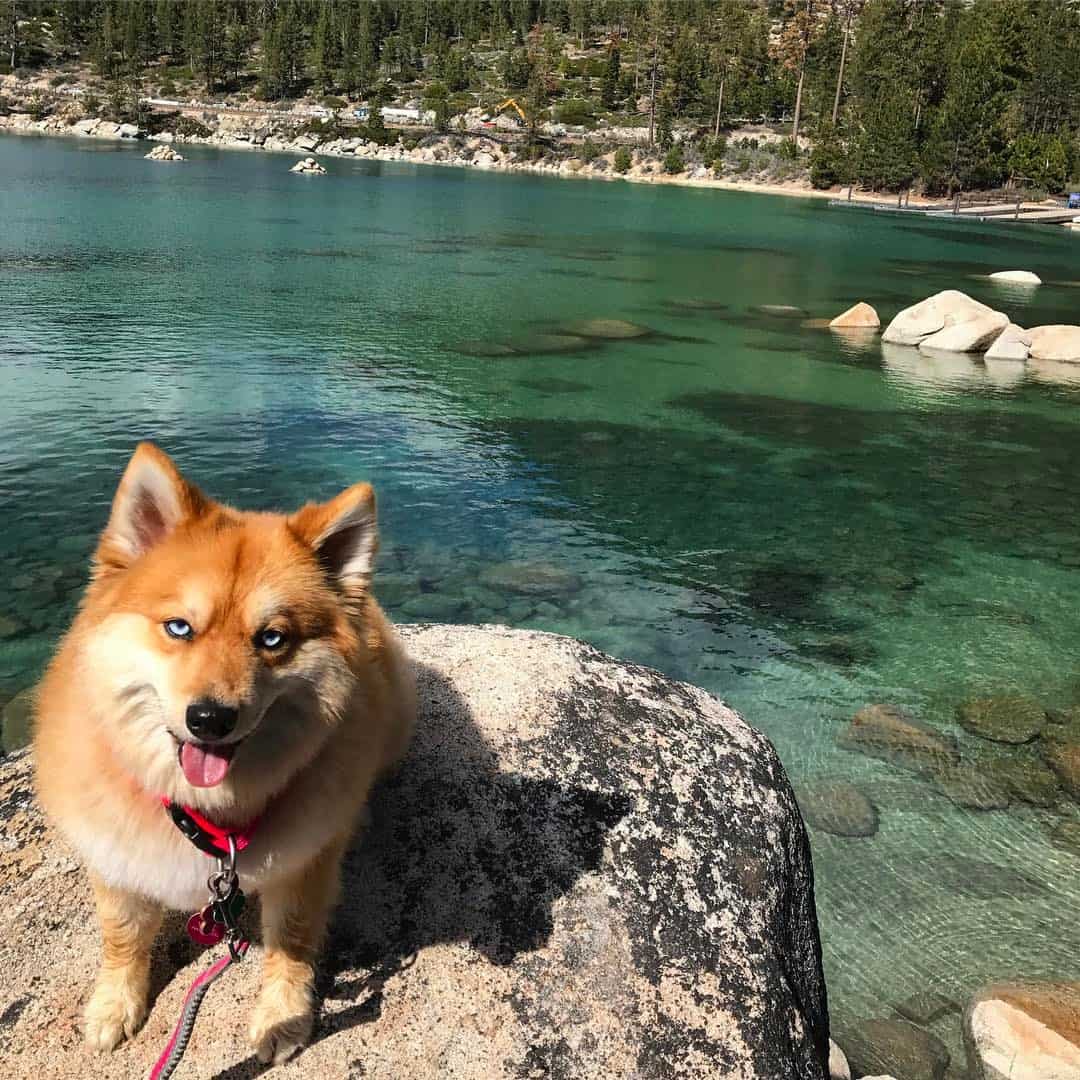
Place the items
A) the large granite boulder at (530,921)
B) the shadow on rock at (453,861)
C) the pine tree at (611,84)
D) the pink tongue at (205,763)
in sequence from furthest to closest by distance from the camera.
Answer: the pine tree at (611,84) < the shadow on rock at (453,861) < the large granite boulder at (530,921) < the pink tongue at (205,763)

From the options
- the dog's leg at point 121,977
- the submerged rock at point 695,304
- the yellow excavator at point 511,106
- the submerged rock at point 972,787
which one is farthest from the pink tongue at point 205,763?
the yellow excavator at point 511,106

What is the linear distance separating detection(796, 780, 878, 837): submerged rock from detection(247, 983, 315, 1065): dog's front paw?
20.3ft

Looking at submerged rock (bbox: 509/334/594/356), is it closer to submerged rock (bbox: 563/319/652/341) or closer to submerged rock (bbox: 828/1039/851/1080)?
submerged rock (bbox: 563/319/652/341)

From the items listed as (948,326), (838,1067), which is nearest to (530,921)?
(838,1067)

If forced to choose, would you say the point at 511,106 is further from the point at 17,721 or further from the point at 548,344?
the point at 17,721

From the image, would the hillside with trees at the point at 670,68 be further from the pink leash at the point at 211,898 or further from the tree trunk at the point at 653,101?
the pink leash at the point at 211,898

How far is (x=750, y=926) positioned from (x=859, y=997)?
355 cm

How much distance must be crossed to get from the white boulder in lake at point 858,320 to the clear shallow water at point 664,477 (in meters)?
1.87

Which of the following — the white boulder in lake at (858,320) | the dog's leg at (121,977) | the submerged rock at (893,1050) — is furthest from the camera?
the white boulder in lake at (858,320)

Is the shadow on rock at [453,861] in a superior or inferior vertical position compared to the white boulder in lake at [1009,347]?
superior

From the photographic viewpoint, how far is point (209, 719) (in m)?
2.53

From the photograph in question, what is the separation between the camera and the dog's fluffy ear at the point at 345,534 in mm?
2934

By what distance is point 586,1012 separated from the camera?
3.53m

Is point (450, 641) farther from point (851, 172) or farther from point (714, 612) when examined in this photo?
point (851, 172)
